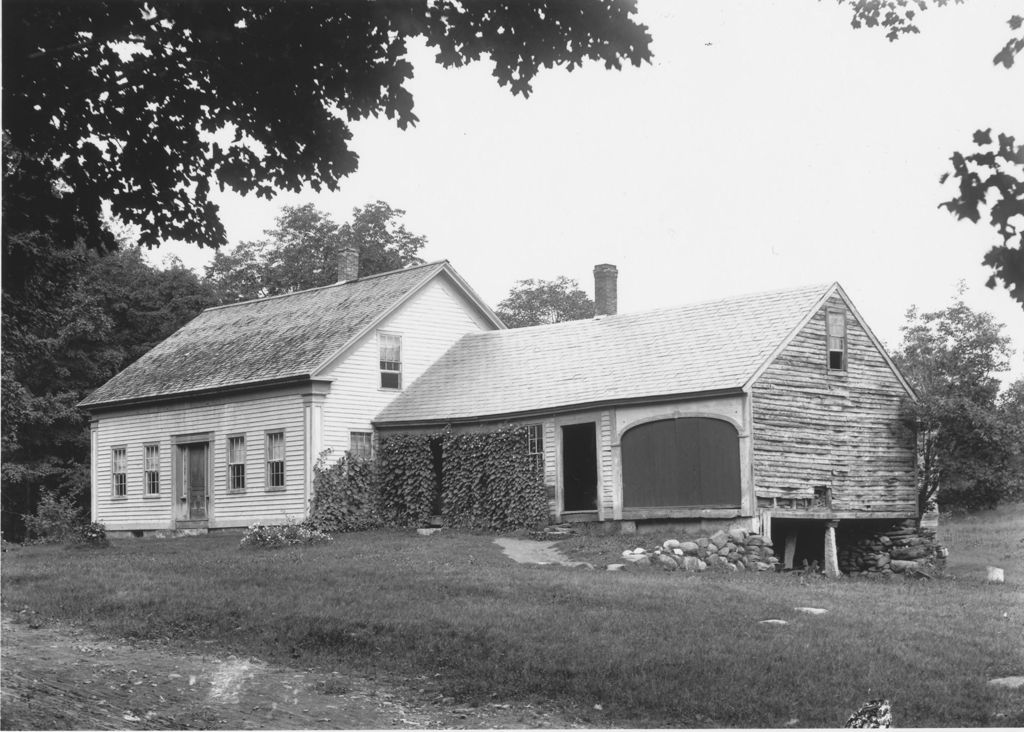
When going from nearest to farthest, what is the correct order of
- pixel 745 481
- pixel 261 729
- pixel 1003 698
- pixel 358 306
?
1. pixel 261 729
2. pixel 1003 698
3. pixel 745 481
4. pixel 358 306

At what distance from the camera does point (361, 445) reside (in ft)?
95.9

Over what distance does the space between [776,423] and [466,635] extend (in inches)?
486

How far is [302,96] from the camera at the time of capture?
10.8 metres

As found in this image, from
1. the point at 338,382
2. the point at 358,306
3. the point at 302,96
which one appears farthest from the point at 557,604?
the point at 358,306

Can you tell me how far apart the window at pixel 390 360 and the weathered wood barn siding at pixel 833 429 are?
980cm

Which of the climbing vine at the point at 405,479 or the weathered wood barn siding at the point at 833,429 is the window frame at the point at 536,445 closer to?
the climbing vine at the point at 405,479

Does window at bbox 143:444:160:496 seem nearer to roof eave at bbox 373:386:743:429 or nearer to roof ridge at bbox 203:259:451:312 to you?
roof ridge at bbox 203:259:451:312

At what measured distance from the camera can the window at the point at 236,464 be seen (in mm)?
29578

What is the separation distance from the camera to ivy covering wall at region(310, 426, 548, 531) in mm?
26719

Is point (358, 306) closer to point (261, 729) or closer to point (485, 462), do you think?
point (485, 462)

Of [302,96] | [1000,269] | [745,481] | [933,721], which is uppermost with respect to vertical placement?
[302,96]

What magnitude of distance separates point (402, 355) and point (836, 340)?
10522 millimetres

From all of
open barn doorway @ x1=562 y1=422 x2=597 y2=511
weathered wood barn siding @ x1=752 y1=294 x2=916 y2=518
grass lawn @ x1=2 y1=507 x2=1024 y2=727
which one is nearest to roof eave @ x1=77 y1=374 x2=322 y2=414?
open barn doorway @ x1=562 y1=422 x2=597 y2=511

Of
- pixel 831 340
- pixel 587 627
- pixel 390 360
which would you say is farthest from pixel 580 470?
pixel 587 627
